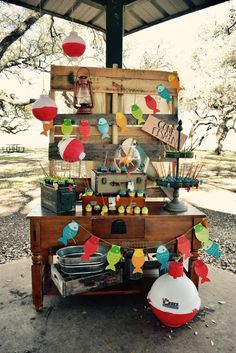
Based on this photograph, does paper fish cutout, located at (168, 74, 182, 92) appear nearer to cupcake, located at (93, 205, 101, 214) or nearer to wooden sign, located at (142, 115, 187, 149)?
wooden sign, located at (142, 115, 187, 149)

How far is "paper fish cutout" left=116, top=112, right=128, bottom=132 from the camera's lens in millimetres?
3889

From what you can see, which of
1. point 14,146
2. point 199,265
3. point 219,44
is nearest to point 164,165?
point 199,265

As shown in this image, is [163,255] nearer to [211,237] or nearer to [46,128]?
[46,128]

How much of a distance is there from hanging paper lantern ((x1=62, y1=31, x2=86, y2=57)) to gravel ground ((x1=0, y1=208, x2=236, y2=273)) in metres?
3.16

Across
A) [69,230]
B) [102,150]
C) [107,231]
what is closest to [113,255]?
[107,231]

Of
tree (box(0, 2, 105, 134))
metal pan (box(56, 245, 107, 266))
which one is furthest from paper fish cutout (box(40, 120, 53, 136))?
tree (box(0, 2, 105, 134))

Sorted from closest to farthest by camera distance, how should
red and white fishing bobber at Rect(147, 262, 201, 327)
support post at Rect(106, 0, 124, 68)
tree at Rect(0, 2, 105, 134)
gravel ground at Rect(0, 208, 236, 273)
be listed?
red and white fishing bobber at Rect(147, 262, 201, 327) < support post at Rect(106, 0, 124, 68) < gravel ground at Rect(0, 208, 236, 273) < tree at Rect(0, 2, 105, 134)

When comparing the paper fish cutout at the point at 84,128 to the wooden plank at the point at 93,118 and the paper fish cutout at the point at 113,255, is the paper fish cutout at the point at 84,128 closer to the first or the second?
the wooden plank at the point at 93,118

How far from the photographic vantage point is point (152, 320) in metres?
3.09

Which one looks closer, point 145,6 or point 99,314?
point 99,314

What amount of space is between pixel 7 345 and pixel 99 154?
7.50 ft

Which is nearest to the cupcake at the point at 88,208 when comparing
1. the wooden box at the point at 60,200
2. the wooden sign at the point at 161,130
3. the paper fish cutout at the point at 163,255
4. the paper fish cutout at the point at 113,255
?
the wooden box at the point at 60,200

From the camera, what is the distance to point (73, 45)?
3.38 metres

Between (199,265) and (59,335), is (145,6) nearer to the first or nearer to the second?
(199,265)
